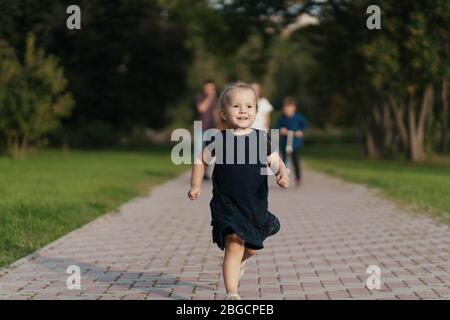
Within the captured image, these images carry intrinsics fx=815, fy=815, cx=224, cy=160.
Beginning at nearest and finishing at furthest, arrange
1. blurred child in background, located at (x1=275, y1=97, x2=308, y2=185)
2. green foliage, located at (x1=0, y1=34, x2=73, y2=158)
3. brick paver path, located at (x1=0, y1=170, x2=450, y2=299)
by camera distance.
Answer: brick paver path, located at (x1=0, y1=170, x2=450, y2=299) → blurred child in background, located at (x1=275, y1=97, x2=308, y2=185) → green foliage, located at (x1=0, y1=34, x2=73, y2=158)

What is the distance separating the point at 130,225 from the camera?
10.6 metres

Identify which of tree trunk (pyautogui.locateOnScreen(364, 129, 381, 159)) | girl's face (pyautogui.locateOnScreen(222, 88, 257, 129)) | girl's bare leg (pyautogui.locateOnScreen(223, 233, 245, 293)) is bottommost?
tree trunk (pyautogui.locateOnScreen(364, 129, 381, 159))

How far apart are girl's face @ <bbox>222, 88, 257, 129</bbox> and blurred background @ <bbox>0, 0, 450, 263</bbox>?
310 cm

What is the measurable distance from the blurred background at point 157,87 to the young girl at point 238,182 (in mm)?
2832

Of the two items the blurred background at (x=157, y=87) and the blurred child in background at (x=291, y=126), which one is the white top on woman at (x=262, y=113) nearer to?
the blurred child in background at (x=291, y=126)

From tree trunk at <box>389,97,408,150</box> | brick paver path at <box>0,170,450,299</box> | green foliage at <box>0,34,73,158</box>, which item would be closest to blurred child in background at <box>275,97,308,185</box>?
brick paver path at <box>0,170,450,299</box>

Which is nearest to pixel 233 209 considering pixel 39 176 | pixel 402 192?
pixel 402 192

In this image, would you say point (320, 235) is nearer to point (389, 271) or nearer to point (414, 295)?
point (389, 271)

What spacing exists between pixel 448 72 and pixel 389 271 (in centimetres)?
2229

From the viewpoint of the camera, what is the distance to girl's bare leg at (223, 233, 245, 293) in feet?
18.5

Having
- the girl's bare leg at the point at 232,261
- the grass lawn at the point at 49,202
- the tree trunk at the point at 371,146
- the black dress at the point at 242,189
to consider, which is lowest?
the tree trunk at the point at 371,146

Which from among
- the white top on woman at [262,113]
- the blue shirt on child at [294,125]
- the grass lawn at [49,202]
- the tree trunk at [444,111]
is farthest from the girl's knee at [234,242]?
the tree trunk at [444,111]

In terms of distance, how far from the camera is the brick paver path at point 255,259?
6.19m

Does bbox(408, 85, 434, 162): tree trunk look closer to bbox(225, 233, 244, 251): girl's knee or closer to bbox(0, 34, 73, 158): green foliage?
bbox(0, 34, 73, 158): green foliage
